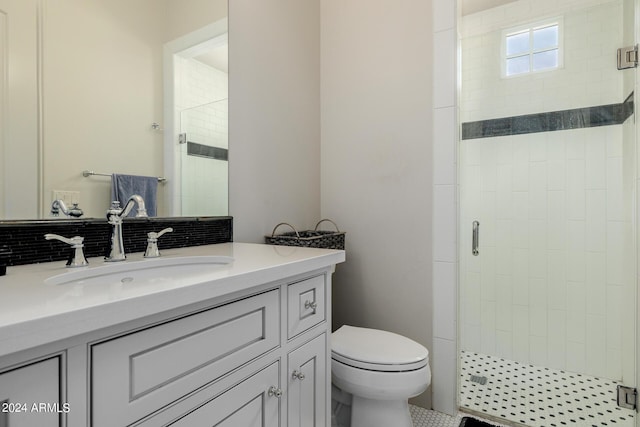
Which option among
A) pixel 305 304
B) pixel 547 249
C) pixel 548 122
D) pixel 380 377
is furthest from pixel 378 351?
pixel 548 122

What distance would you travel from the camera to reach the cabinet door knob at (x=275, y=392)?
0.85 metres

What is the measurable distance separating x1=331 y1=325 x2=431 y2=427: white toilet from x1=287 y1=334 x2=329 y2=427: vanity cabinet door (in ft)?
0.73

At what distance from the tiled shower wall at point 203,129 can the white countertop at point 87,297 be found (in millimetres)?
487

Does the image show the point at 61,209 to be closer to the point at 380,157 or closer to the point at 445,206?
the point at 380,157

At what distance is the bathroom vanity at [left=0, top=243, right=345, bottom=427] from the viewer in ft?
1.48

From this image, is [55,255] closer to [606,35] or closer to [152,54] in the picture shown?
[152,54]

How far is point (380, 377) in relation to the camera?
4.13 feet

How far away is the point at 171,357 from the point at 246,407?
266 millimetres

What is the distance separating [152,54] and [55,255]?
2.40 feet

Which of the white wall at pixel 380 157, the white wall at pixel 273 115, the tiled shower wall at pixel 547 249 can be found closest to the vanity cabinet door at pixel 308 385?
the white wall at pixel 273 115

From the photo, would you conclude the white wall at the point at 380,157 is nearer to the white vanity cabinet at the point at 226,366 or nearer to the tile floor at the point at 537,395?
the tile floor at the point at 537,395

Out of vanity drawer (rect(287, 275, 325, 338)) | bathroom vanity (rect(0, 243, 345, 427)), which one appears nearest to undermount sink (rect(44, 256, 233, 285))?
bathroom vanity (rect(0, 243, 345, 427))

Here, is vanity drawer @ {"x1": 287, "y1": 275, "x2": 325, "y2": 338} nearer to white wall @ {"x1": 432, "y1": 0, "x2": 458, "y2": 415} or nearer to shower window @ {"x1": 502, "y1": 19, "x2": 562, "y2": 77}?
white wall @ {"x1": 432, "y1": 0, "x2": 458, "y2": 415}

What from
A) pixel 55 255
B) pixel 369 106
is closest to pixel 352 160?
pixel 369 106
